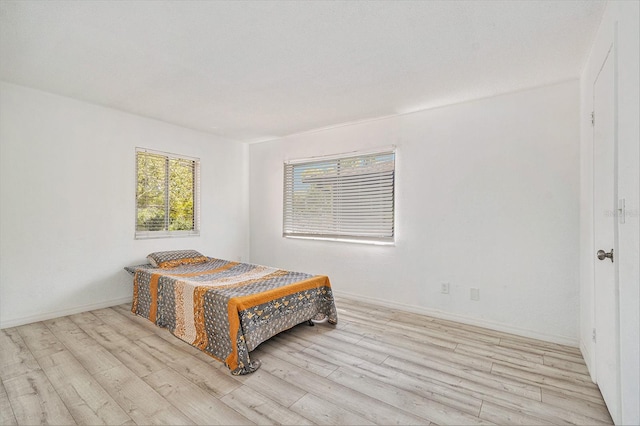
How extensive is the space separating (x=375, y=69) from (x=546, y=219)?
215 cm

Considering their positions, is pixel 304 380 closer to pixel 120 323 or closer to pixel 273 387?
pixel 273 387

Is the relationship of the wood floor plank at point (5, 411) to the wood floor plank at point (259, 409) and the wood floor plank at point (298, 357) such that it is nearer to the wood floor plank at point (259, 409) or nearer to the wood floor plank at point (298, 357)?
the wood floor plank at point (259, 409)

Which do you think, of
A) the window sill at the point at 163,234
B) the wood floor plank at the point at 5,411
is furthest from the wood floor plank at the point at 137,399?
the window sill at the point at 163,234

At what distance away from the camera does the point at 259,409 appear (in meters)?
1.77

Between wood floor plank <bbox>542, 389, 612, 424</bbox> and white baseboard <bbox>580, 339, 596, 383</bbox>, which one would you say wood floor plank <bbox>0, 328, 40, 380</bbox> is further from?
white baseboard <bbox>580, 339, 596, 383</bbox>

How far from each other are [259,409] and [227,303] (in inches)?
33.3

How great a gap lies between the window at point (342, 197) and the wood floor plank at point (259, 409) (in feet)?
7.95

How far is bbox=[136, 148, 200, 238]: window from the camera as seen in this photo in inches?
158

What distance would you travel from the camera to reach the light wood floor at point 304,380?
1.73 metres

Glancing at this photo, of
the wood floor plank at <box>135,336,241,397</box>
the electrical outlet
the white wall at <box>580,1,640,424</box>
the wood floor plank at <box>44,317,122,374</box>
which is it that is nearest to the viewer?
the white wall at <box>580,1,640,424</box>

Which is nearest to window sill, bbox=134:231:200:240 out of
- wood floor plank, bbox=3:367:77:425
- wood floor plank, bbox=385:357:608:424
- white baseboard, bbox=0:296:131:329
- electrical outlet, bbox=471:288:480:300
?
white baseboard, bbox=0:296:131:329

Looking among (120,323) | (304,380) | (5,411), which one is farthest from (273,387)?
(120,323)

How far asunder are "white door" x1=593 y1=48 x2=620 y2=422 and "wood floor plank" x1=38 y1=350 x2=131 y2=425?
9.06ft

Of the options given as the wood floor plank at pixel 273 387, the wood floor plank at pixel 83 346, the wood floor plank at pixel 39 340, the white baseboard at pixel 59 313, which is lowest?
the wood floor plank at pixel 273 387
